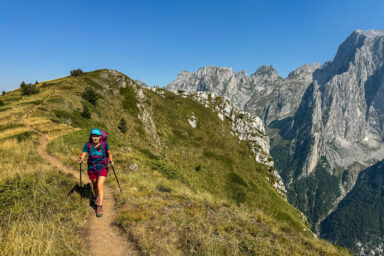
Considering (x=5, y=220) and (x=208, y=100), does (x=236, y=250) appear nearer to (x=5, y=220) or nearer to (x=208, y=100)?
(x=5, y=220)

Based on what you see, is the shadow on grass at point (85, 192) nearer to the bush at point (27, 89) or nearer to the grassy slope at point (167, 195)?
the grassy slope at point (167, 195)

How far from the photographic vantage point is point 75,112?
33.5 metres

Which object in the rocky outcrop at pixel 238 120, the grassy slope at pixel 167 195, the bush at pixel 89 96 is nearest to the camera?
the grassy slope at pixel 167 195

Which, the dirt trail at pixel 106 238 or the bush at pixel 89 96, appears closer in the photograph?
the dirt trail at pixel 106 238

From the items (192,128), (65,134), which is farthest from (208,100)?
(65,134)

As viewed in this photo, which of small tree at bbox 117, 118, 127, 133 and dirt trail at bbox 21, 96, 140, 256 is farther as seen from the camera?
small tree at bbox 117, 118, 127, 133

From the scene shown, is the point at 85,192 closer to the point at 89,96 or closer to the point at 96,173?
the point at 96,173

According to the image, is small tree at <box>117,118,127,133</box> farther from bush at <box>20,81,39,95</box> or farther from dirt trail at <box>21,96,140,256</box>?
dirt trail at <box>21,96,140,256</box>

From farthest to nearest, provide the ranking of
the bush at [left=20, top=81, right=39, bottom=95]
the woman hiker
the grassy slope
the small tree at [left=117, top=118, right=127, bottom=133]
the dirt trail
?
the small tree at [left=117, top=118, right=127, bottom=133] < the bush at [left=20, top=81, right=39, bottom=95] < the woman hiker < the grassy slope < the dirt trail

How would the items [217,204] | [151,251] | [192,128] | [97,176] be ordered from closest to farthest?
1. [151,251]
2. [97,176]
3. [217,204]
4. [192,128]

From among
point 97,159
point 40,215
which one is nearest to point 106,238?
point 40,215

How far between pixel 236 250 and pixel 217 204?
5.27 meters

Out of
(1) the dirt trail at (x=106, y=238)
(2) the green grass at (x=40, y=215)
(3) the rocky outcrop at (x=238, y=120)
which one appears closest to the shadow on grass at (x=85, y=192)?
(2) the green grass at (x=40, y=215)

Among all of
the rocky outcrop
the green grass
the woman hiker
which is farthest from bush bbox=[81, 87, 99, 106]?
the rocky outcrop
